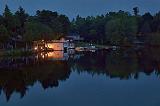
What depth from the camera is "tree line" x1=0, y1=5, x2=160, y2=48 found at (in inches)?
2852

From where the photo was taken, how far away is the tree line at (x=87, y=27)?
72438 millimetres

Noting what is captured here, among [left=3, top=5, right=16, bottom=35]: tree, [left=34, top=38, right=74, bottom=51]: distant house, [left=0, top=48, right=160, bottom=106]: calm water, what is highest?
[left=3, top=5, right=16, bottom=35]: tree

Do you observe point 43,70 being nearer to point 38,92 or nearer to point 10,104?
point 38,92

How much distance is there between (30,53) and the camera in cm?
6450

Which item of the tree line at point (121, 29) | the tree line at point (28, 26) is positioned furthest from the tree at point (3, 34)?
the tree line at point (121, 29)

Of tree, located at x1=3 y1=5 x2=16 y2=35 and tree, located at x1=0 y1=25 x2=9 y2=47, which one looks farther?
tree, located at x1=3 y1=5 x2=16 y2=35

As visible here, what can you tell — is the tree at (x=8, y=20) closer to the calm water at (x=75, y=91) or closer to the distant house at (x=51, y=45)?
the distant house at (x=51, y=45)

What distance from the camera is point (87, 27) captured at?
119750 millimetres

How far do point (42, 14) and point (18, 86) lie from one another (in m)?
65.0

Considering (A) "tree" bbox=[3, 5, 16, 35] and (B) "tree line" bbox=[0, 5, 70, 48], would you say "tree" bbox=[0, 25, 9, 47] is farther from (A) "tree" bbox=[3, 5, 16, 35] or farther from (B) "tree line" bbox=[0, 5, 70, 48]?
(A) "tree" bbox=[3, 5, 16, 35]

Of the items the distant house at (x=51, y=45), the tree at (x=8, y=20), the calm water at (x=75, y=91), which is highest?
the tree at (x=8, y=20)

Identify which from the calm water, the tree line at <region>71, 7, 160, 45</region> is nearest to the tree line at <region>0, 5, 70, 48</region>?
the tree line at <region>71, 7, 160, 45</region>

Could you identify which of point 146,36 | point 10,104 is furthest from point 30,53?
point 146,36

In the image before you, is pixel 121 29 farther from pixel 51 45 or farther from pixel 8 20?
pixel 8 20
